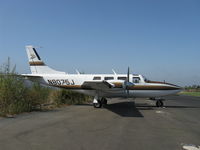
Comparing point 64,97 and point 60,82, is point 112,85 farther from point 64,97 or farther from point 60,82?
point 64,97

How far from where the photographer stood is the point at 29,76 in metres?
19.8

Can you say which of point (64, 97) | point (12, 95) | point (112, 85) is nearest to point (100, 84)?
point (112, 85)

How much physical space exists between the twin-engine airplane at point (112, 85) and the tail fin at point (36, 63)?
2.96ft

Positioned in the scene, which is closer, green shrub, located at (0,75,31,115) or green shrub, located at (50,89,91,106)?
green shrub, located at (0,75,31,115)

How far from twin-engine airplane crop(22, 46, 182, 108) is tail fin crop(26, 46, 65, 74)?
903 mm

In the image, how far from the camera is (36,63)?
845 inches

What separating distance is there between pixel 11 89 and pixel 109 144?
10018 millimetres

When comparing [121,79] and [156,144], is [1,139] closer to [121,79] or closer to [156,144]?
[156,144]

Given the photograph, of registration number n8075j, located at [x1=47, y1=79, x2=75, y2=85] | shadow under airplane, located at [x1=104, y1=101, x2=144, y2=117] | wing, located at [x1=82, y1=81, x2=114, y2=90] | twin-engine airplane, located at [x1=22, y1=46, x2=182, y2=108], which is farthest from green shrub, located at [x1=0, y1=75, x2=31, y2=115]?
shadow under airplane, located at [x1=104, y1=101, x2=144, y2=117]

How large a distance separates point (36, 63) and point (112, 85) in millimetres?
9352

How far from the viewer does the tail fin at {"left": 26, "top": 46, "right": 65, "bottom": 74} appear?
69.8 ft

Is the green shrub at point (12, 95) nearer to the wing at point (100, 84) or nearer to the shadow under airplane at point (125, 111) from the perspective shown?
the wing at point (100, 84)

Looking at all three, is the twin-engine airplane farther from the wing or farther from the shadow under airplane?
the shadow under airplane

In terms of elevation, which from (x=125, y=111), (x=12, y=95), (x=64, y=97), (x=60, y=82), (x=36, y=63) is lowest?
(x=125, y=111)
